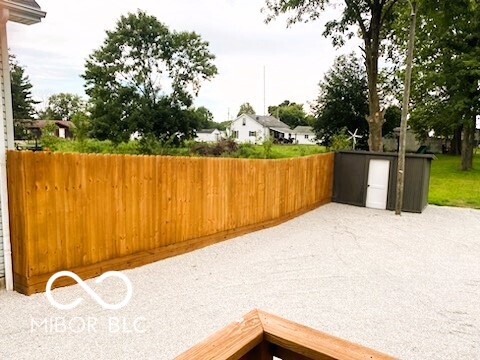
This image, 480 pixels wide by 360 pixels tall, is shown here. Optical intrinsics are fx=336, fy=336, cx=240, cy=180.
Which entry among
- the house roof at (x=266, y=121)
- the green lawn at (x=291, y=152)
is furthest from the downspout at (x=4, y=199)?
the house roof at (x=266, y=121)

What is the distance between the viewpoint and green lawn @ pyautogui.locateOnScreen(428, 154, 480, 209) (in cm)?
1223

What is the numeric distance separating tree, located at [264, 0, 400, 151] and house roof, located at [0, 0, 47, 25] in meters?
12.5

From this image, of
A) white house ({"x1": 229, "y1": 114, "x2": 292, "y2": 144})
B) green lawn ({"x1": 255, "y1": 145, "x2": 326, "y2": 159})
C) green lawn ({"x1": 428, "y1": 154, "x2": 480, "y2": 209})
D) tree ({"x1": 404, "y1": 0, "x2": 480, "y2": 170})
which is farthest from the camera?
white house ({"x1": 229, "y1": 114, "x2": 292, "y2": 144})

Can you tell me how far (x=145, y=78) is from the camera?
28.2 meters

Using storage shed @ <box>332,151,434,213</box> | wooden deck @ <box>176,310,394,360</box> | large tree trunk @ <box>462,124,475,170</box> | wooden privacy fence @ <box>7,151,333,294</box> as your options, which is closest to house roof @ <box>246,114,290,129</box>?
large tree trunk @ <box>462,124,475,170</box>

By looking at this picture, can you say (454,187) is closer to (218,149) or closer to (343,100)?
(218,149)

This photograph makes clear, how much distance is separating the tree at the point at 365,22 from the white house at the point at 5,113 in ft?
41.2

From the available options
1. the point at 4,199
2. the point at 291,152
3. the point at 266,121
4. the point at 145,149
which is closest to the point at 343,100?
the point at 291,152

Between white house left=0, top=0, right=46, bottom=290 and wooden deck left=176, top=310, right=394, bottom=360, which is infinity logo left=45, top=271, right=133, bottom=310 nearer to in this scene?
white house left=0, top=0, right=46, bottom=290

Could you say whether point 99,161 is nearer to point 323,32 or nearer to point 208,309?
point 208,309

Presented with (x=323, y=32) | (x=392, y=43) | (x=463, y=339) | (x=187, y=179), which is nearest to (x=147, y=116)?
(x=323, y=32)

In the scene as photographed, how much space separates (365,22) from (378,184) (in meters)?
8.51

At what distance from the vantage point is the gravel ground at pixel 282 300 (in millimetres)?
3227

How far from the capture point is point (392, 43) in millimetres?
20828
